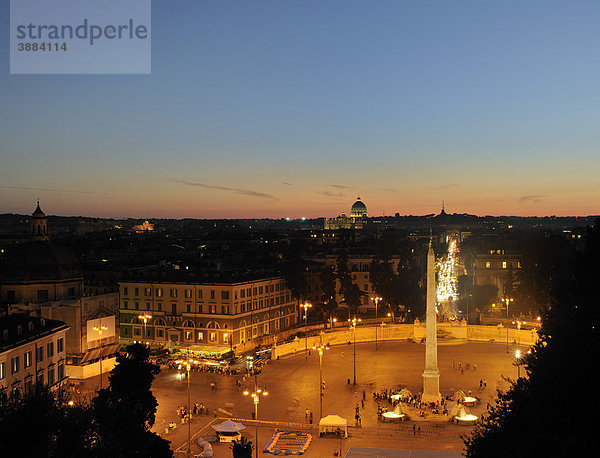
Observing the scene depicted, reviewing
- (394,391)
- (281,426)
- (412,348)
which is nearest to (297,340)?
(412,348)

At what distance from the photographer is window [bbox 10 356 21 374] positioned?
35.3 meters

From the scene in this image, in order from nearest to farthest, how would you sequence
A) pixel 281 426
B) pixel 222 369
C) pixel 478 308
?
pixel 281 426 < pixel 222 369 < pixel 478 308

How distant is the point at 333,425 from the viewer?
1460 inches

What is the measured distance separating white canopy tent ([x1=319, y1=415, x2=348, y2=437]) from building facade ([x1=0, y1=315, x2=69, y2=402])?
1573 cm

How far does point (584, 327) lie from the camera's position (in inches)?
900

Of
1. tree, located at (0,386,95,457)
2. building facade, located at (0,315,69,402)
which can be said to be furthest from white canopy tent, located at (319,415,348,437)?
tree, located at (0,386,95,457)

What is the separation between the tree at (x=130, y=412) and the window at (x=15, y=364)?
605 centimetres

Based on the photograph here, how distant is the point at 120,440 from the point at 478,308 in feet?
225

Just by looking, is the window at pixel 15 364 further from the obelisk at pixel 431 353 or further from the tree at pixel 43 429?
the obelisk at pixel 431 353

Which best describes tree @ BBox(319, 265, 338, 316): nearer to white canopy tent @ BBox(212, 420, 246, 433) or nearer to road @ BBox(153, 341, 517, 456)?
road @ BBox(153, 341, 517, 456)

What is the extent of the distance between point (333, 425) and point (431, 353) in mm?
11358

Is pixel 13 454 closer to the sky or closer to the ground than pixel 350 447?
closer to the sky

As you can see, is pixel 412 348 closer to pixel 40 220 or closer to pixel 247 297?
pixel 247 297

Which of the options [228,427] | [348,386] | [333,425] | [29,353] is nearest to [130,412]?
[228,427]
